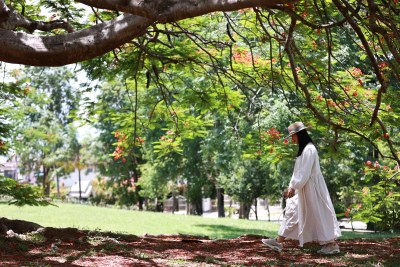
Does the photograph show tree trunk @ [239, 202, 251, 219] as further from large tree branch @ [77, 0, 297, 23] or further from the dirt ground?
large tree branch @ [77, 0, 297, 23]

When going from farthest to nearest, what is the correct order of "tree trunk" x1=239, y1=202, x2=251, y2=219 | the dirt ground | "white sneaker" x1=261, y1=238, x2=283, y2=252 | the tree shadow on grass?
"tree trunk" x1=239, y1=202, x2=251, y2=219, the tree shadow on grass, "white sneaker" x1=261, y1=238, x2=283, y2=252, the dirt ground

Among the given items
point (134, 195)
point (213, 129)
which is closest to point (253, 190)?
point (213, 129)

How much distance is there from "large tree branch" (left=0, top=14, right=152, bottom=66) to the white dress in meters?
4.17

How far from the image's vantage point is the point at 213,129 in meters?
25.3

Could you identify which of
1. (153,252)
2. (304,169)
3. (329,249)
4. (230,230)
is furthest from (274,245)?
(230,230)

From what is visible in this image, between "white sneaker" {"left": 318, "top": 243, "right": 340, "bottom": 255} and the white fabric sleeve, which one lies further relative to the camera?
"white sneaker" {"left": 318, "top": 243, "right": 340, "bottom": 255}

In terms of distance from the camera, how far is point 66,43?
184 inches

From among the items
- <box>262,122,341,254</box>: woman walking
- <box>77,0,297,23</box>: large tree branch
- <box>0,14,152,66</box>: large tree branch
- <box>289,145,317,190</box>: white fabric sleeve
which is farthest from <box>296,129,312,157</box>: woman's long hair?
<box>0,14,152,66</box>: large tree branch

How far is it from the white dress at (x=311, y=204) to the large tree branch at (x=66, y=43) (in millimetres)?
4169

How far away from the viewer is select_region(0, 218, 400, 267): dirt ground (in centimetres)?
713

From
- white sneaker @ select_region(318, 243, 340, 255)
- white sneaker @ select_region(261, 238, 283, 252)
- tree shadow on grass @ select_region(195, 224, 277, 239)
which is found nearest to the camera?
white sneaker @ select_region(318, 243, 340, 255)

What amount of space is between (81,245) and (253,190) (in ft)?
82.0

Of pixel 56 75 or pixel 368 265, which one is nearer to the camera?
pixel 368 265

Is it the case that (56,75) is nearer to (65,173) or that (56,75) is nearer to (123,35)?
(65,173)
